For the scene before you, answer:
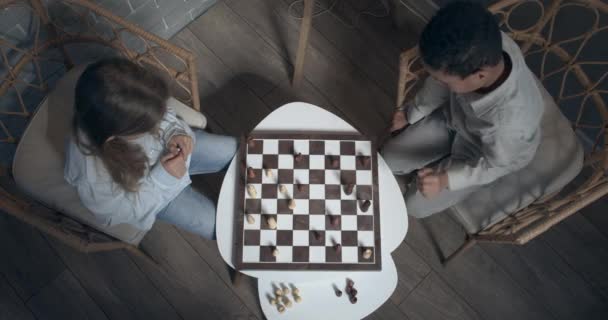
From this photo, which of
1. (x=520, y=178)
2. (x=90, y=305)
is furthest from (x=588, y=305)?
(x=90, y=305)

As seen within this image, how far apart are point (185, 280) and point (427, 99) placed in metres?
1.33

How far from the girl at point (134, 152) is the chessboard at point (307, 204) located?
229mm

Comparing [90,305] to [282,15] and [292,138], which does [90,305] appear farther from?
[282,15]

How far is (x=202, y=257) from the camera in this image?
Answer: 79.2 inches

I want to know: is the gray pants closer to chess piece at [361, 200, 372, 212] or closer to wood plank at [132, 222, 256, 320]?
chess piece at [361, 200, 372, 212]

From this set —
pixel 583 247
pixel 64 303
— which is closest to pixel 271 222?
pixel 64 303

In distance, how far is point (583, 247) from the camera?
2.03m

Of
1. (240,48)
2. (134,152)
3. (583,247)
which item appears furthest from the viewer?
(240,48)

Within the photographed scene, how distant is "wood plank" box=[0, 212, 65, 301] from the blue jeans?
29.9 inches

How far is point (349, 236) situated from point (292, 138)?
406 millimetres

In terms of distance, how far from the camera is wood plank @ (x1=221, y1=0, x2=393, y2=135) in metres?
2.27

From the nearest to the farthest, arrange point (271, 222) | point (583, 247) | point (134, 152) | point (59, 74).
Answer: point (134, 152)
point (271, 222)
point (59, 74)
point (583, 247)

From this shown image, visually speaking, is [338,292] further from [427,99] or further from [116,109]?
[116,109]

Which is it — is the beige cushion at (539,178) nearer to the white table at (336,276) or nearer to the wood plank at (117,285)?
the white table at (336,276)
